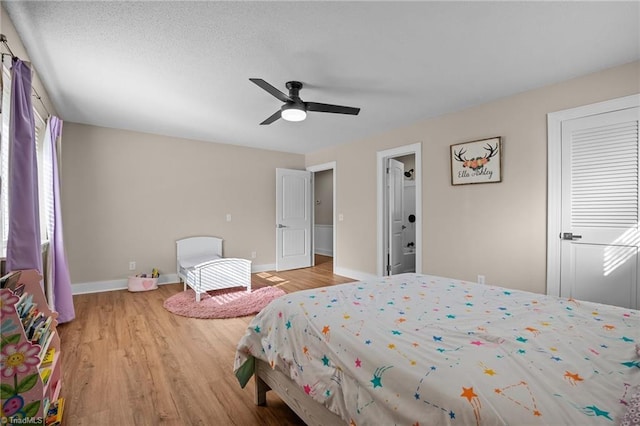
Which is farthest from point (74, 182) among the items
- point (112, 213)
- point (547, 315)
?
point (547, 315)

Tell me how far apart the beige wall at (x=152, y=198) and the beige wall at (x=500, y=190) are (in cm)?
271

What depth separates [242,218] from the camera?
571 cm

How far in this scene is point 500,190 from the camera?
3391 mm

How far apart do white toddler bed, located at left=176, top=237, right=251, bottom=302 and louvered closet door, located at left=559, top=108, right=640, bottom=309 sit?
3.73 m

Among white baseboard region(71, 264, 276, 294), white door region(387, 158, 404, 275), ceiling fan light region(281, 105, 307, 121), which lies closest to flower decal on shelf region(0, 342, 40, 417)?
ceiling fan light region(281, 105, 307, 121)

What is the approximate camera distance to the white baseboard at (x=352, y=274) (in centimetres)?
503

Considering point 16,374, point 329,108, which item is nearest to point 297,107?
point 329,108

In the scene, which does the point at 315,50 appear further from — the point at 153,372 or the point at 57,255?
the point at 57,255

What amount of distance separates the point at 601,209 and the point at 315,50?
286 centimetres

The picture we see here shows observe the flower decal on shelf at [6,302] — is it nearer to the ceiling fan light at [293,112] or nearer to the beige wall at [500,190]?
the ceiling fan light at [293,112]

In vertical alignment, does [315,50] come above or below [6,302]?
above

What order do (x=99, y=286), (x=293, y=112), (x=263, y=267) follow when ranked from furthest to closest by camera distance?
(x=263, y=267), (x=99, y=286), (x=293, y=112)

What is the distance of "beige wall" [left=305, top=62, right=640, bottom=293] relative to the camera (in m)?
2.98

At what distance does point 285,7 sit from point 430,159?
282 centimetres
